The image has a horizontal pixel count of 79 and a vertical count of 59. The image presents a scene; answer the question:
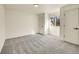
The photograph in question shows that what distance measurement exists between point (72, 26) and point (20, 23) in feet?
13.7

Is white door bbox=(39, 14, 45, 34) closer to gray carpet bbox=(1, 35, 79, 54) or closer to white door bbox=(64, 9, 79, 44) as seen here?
white door bbox=(64, 9, 79, 44)

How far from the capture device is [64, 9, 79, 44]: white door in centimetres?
475

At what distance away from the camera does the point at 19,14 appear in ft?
A: 24.2

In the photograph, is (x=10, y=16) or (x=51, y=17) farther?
(x=51, y=17)

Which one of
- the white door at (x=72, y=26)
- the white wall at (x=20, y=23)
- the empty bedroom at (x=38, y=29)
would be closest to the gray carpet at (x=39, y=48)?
the empty bedroom at (x=38, y=29)

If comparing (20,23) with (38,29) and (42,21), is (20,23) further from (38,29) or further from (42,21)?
(38,29)

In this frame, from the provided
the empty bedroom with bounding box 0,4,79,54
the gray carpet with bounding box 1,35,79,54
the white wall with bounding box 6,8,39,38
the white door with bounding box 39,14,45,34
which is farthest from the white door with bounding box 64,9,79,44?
the white door with bounding box 39,14,45,34

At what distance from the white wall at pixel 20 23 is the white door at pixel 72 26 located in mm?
3636

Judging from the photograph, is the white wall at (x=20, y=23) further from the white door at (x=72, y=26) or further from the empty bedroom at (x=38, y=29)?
the white door at (x=72, y=26)

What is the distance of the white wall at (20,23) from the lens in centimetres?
645

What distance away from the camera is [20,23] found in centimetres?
755
